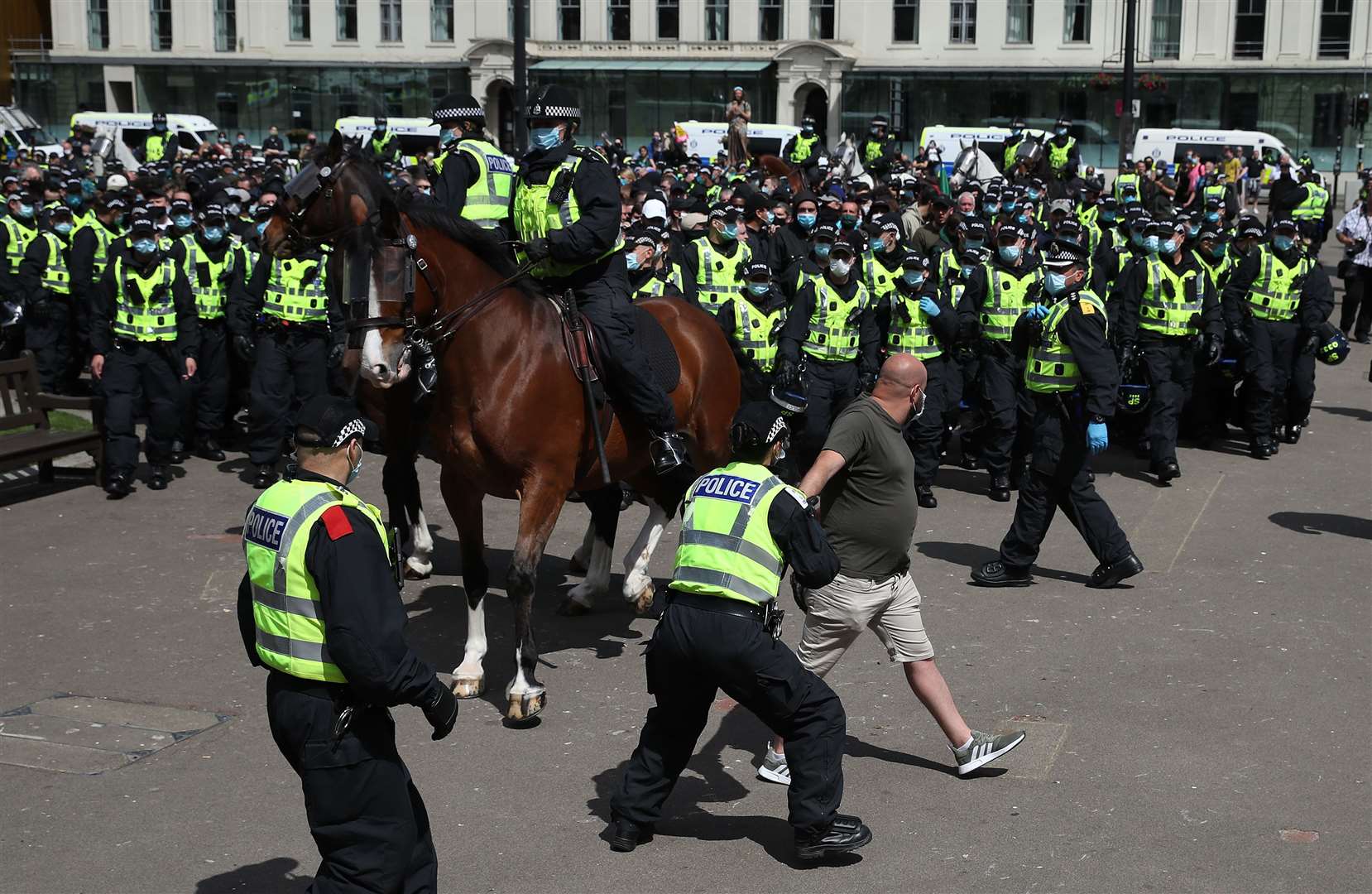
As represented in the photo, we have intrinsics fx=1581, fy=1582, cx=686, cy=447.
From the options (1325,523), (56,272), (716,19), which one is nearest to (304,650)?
(1325,523)

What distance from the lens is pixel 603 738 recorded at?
7699 mm

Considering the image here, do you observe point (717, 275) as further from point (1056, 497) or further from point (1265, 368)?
point (1265, 368)

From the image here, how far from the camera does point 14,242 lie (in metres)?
16.2

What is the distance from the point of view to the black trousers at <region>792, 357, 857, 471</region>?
12727 millimetres

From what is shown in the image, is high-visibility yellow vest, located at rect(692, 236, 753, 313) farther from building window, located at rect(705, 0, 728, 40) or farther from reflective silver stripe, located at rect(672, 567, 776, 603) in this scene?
building window, located at rect(705, 0, 728, 40)

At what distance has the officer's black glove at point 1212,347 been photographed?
13977 mm

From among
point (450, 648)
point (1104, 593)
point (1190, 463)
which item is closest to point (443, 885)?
point (450, 648)

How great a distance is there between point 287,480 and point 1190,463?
437 inches

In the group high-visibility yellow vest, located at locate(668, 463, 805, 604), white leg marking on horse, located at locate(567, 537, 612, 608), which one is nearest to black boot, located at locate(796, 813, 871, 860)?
high-visibility yellow vest, located at locate(668, 463, 805, 604)

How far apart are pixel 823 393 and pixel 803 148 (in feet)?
55.7

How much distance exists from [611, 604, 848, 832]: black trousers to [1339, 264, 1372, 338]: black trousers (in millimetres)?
17538

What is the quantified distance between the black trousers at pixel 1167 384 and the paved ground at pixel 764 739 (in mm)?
1830

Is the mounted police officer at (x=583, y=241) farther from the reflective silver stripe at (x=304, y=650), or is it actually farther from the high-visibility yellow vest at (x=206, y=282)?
the high-visibility yellow vest at (x=206, y=282)

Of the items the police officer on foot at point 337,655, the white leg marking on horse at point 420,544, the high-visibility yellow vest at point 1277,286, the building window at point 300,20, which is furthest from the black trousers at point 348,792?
the building window at point 300,20
